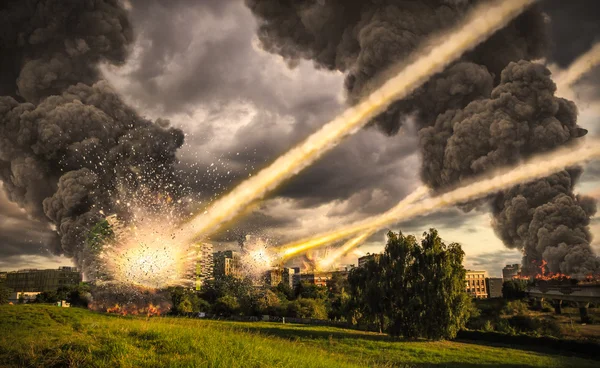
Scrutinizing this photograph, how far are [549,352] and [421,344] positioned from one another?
36.8ft

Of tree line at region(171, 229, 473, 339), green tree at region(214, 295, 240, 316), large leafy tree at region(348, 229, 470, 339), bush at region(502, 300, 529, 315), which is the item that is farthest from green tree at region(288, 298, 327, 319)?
bush at region(502, 300, 529, 315)

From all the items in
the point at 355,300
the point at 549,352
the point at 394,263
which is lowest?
the point at 549,352

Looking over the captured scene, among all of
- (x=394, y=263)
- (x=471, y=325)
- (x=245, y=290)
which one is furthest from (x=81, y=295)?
(x=471, y=325)

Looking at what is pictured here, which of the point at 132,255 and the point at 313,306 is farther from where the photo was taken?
the point at 313,306

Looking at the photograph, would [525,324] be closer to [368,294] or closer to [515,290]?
[368,294]

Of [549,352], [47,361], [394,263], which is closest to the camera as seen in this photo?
[47,361]

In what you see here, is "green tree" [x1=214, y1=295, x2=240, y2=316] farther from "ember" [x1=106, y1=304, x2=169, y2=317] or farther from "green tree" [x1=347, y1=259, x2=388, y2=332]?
"green tree" [x1=347, y1=259, x2=388, y2=332]

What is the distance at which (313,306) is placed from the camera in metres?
65.1

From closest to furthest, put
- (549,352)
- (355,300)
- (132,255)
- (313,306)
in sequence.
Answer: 1. (549,352)
2. (355,300)
3. (132,255)
4. (313,306)

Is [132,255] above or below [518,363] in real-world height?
above

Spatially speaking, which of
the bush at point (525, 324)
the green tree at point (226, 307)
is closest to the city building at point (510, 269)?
the bush at point (525, 324)

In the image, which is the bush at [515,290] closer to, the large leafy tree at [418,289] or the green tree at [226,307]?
the large leafy tree at [418,289]

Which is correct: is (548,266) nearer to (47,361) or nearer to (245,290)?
(245,290)

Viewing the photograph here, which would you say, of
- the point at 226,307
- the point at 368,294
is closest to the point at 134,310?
the point at 226,307
